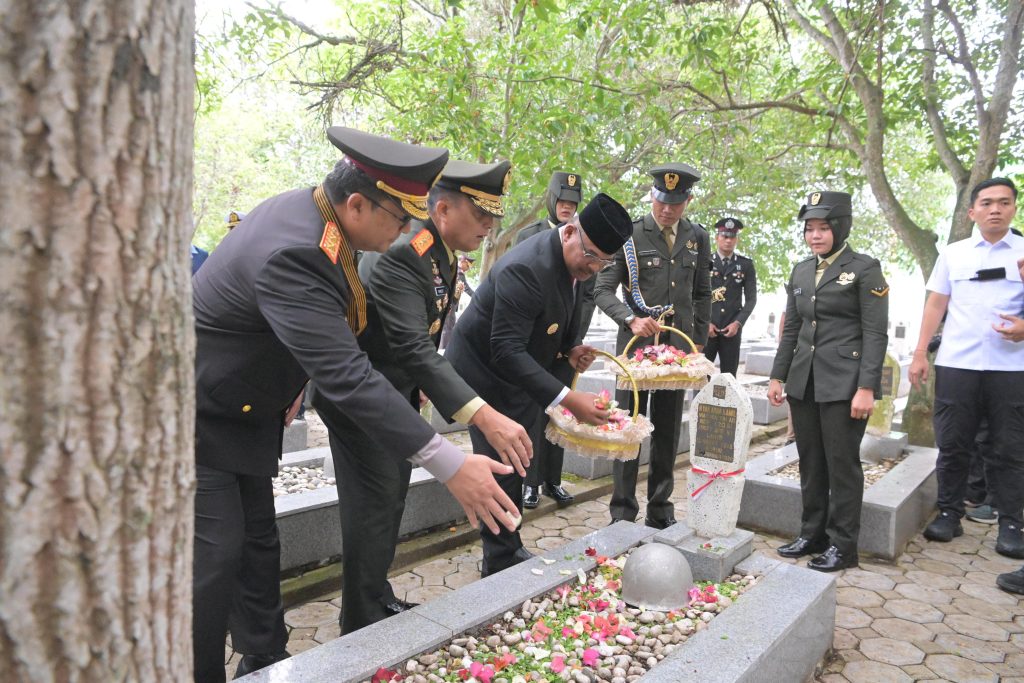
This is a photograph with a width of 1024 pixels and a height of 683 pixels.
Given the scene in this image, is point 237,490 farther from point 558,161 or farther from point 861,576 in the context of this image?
point 558,161

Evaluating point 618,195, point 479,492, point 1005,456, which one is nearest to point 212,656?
point 479,492

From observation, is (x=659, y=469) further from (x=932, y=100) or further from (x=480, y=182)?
(x=932, y=100)

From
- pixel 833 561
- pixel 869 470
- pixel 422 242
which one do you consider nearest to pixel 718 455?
pixel 833 561

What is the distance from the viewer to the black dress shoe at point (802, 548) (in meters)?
4.41

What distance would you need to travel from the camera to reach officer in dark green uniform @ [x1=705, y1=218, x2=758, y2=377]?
8203mm

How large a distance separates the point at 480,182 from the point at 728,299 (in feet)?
20.1

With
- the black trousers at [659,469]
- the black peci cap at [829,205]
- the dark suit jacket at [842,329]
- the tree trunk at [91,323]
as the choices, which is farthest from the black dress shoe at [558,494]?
the tree trunk at [91,323]

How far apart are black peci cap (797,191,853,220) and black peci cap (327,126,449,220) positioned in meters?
2.83

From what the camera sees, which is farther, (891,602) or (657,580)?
(891,602)

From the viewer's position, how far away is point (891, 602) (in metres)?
3.86

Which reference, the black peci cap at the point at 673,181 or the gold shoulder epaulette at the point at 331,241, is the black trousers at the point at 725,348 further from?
the gold shoulder epaulette at the point at 331,241

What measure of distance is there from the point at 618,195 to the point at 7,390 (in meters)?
11.2

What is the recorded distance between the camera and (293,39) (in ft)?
43.9

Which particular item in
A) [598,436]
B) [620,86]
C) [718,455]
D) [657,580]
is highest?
[620,86]
